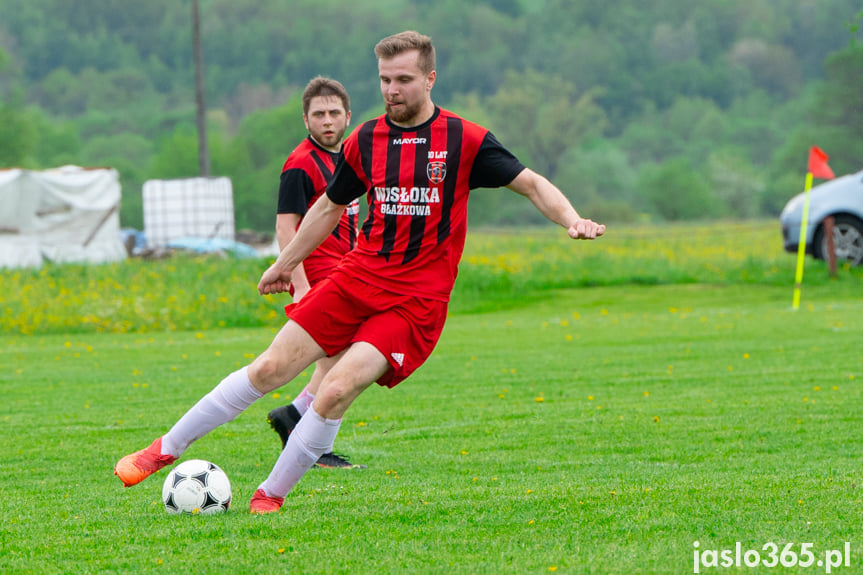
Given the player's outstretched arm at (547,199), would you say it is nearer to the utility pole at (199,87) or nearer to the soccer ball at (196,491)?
the soccer ball at (196,491)

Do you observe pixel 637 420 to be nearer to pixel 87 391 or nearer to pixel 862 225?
pixel 87 391

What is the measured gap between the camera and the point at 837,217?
22.0 m

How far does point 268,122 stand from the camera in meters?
90.8

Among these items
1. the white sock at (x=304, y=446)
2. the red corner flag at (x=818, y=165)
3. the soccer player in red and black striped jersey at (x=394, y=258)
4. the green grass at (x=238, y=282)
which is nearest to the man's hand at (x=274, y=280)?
the soccer player in red and black striped jersey at (x=394, y=258)

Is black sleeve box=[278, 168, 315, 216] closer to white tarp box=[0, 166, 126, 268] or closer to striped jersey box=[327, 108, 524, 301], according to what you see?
striped jersey box=[327, 108, 524, 301]

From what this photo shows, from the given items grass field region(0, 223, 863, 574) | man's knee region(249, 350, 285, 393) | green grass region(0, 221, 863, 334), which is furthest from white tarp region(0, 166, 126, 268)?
man's knee region(249, 350, 285, 393)

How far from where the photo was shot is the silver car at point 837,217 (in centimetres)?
2158

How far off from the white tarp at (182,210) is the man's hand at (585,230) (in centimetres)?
3118

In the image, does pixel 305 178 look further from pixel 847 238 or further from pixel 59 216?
pixel 59 216

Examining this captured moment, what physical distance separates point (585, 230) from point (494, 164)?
2.22 feet

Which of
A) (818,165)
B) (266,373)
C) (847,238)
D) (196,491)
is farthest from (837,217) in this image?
(196,491)

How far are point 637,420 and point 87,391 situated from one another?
18.3 feet

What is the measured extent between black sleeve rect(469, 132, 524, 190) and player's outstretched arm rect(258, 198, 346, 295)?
0.74 meters

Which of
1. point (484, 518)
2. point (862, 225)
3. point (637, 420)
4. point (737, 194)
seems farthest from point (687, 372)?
point (737, 194)
